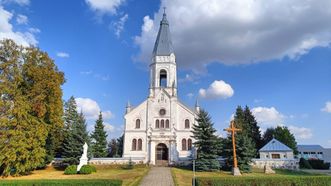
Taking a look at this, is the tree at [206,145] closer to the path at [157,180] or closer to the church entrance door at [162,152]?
the path at [157,180]

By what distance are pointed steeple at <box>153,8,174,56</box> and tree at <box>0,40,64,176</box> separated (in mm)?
17812

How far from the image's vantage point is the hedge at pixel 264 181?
15.7 meters

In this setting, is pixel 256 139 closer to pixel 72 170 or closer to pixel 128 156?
pixel 128 156

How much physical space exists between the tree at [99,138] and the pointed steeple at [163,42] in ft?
53.1

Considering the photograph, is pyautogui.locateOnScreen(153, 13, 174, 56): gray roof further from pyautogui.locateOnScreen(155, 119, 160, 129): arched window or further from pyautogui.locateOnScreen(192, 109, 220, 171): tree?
pyautogui.locateOnScreen(192, 109, 220, 171): tree

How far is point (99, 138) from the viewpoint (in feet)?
151

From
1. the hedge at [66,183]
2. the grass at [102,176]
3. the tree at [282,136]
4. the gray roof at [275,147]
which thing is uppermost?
the tree at [282,136]

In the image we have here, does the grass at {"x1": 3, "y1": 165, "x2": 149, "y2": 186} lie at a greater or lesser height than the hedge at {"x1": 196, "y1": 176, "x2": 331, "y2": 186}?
lesser

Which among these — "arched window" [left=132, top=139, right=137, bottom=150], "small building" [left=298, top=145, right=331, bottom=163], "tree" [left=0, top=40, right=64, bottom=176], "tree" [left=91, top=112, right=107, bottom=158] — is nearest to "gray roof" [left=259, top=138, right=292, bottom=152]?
"arched window" [left=132, top=139, right=137, bottom=150]

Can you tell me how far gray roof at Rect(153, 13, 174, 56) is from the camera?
42875 mm

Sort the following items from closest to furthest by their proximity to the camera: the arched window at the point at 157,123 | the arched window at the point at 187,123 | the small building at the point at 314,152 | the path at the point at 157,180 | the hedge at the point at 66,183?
the hedge at the point at 66,183 < the path at the point at 157,180 < the arched window at the point at 187,123 < the arched window at the point at 157,123 < the small building at the point at 314,152

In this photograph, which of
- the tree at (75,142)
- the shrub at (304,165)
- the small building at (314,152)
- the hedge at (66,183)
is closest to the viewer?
the hedge at (66,183)

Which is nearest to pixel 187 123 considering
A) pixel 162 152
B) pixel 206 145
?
pixel 162 152

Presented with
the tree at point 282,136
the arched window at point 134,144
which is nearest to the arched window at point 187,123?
the arched window at point 134,144
